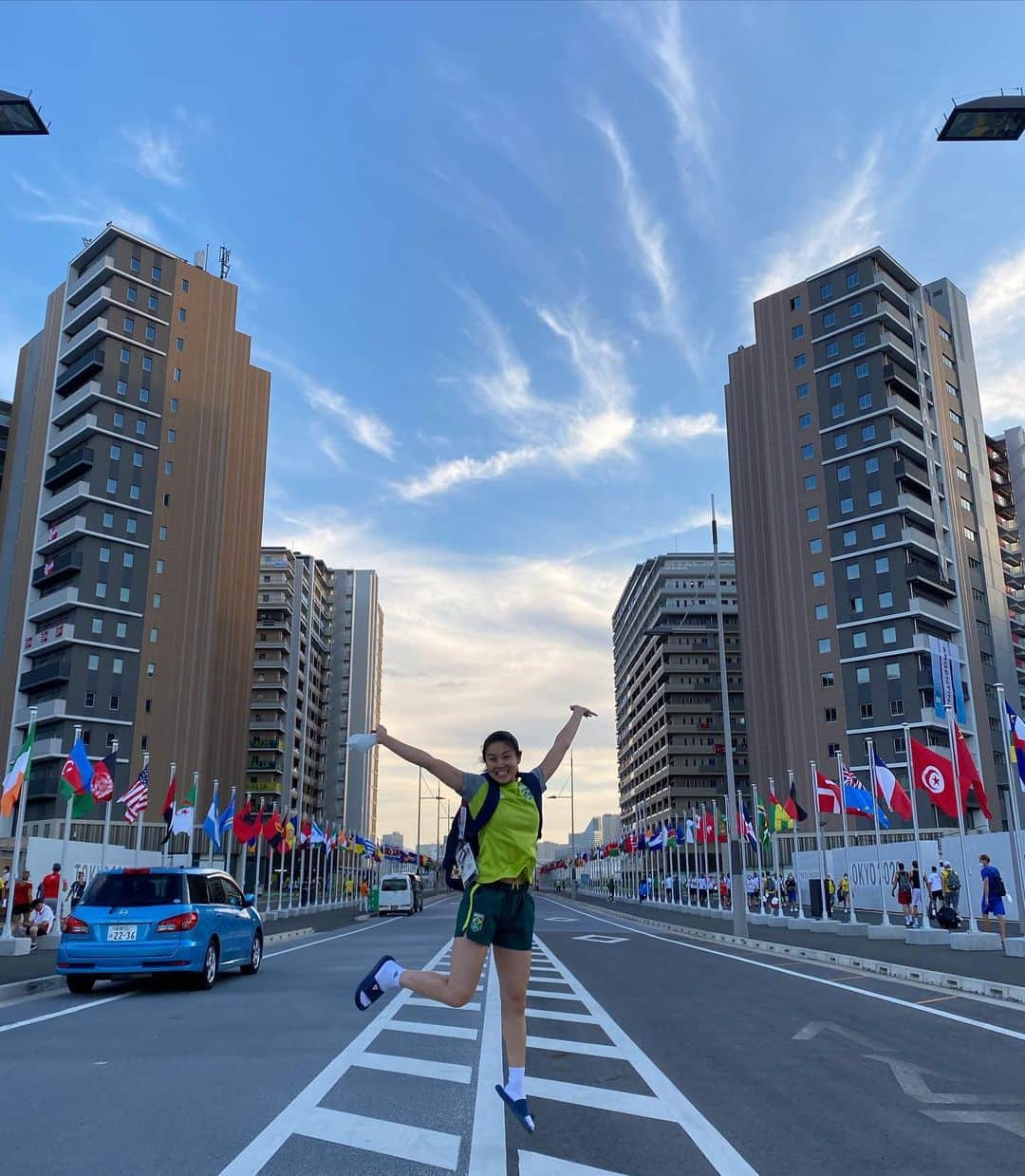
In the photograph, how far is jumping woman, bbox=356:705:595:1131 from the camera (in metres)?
5.38

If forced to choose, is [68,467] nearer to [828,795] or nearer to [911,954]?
[828,795]

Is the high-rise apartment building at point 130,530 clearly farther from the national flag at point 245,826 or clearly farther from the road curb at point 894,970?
the road curb at point 894,970

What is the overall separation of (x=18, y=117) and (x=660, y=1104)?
12.1m

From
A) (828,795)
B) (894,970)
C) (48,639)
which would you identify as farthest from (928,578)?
(894,970)

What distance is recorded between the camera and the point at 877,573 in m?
69.9

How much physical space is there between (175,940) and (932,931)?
18598 millimetres

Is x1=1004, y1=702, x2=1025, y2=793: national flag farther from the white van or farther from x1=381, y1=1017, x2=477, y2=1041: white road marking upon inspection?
the white van

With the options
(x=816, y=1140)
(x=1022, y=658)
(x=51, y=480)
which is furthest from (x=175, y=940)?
(x=1022, y=658)

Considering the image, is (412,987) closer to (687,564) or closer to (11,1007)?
(11,1007)

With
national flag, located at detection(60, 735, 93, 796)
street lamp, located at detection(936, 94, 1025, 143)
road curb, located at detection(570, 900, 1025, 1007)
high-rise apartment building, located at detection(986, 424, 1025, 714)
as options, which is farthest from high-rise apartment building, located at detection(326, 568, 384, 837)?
street lamp, located at detection(936, 94, 1025, 143)

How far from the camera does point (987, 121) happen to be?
1220 centimetres

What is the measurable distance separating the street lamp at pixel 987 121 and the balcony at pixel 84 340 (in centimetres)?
6641

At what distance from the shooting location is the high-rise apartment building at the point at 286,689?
337 ft

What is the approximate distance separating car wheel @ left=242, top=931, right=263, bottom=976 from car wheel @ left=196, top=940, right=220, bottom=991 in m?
1.83
